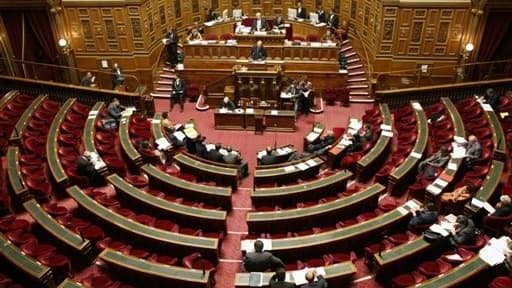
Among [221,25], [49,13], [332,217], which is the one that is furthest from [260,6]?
[332,217]

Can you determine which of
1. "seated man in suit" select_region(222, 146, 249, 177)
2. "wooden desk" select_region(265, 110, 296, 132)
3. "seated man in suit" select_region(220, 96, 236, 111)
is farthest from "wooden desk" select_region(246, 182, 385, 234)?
"seated man in suit" select_region(220, 96, 236, 111)

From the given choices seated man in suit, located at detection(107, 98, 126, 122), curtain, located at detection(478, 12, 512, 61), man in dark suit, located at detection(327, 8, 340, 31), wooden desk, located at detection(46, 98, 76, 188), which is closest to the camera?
wooden desk, located at detection(46, 98, 76, 188)

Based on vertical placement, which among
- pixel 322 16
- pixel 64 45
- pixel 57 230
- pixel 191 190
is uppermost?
pixel 322 16

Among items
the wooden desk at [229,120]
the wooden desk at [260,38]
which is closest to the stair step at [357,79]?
the wooden desk at [260,38]

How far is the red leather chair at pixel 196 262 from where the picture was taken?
791 cm

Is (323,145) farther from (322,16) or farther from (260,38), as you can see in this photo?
(322,16)

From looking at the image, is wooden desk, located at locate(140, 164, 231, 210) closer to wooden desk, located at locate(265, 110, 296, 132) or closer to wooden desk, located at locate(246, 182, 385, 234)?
wooden desk, located at locate(246, 182, 385, 234)

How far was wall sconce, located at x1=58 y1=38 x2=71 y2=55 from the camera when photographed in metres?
14.4

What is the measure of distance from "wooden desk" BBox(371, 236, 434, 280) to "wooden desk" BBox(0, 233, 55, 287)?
5.38 metres

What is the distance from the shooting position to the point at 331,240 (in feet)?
26.4

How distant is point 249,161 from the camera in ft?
39.0

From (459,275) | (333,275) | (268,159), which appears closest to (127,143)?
(268,159)

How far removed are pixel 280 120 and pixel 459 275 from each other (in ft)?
23.4

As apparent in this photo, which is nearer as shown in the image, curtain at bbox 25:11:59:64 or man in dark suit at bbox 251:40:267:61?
curtain at bbox 25:11:59:64
